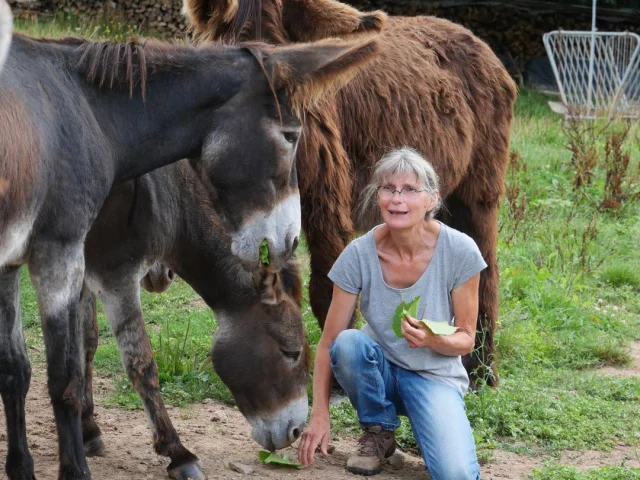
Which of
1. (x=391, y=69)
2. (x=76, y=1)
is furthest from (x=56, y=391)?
(x=76, y=1)

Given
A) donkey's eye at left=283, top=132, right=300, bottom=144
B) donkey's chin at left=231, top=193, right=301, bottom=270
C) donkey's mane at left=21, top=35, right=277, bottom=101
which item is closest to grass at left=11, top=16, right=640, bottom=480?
donkey's mane at left=21, top=35, right=277, bottom=101

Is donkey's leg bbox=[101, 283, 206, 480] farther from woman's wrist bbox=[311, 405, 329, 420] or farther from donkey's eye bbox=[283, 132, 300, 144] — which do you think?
donkey's eye bbox=[283, 132, 300, 144]

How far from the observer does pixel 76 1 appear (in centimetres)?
1356

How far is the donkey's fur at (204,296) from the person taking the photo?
385 cm

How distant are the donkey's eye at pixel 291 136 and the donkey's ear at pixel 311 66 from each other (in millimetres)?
103

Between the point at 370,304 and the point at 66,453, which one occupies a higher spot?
the point at 370,304

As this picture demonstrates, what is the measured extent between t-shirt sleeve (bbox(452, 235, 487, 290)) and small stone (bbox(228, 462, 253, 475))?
1.17m

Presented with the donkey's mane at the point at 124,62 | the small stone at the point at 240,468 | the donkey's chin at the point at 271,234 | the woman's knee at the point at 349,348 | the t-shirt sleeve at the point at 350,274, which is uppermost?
the donkey's mane at the point at 124,62

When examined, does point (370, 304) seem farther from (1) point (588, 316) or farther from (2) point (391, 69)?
(1) point (588, 316)

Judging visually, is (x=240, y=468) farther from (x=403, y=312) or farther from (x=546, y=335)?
(x=546, y=335)

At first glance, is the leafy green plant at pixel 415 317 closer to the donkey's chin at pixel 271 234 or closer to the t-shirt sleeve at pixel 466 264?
the t-shirt sleeve at pixel 466 264

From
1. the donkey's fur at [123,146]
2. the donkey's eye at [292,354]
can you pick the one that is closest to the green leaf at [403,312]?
the donkey's fur at [123,146]

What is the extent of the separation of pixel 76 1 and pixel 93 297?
1041 cm

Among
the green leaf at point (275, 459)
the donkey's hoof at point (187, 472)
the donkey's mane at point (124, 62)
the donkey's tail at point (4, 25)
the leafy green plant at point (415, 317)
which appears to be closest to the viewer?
the donkey's tail at point (4, 25)
